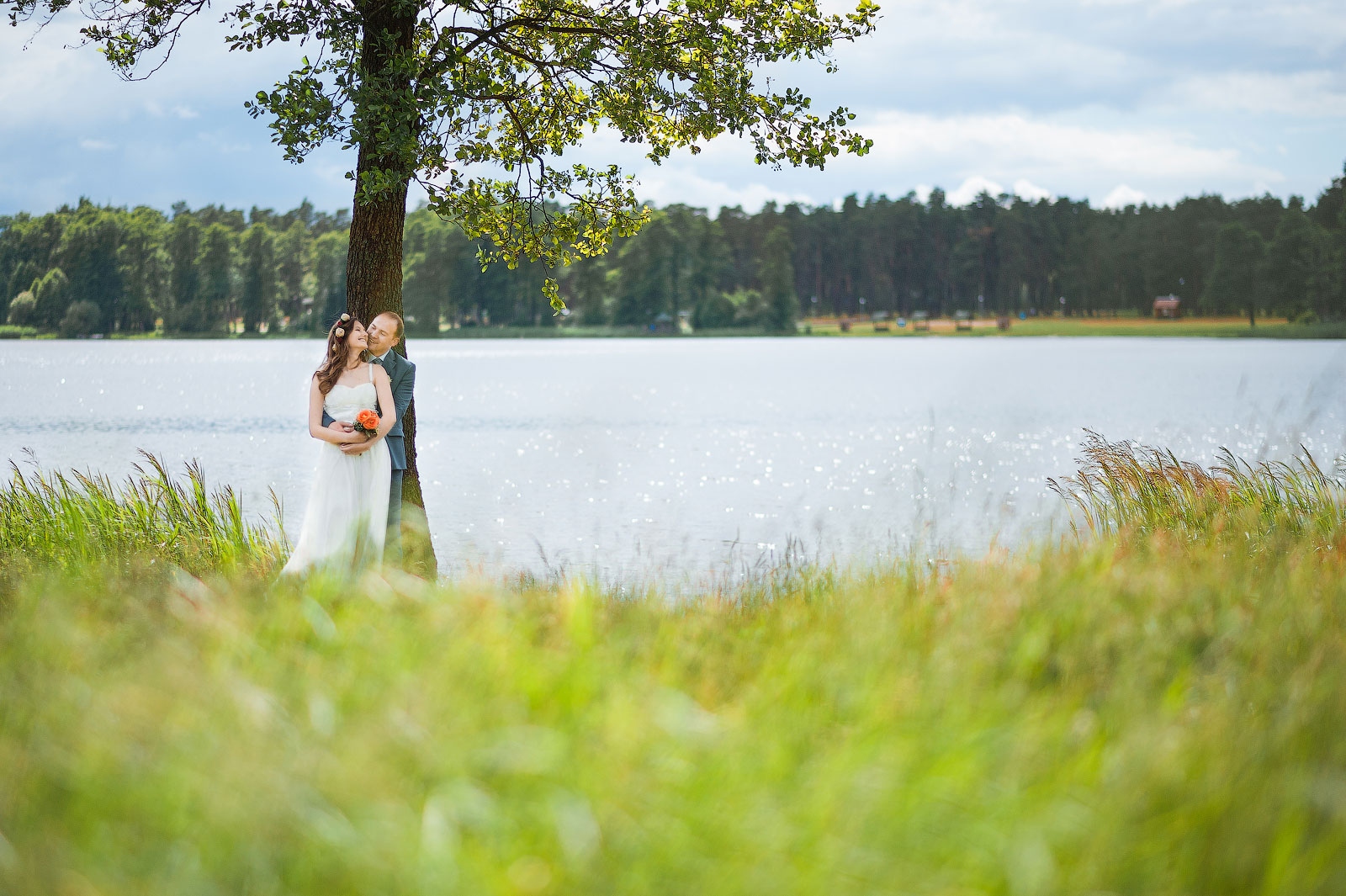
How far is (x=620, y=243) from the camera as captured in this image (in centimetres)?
13000

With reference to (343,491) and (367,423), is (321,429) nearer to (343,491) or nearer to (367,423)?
(367,423)

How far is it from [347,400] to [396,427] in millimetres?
582

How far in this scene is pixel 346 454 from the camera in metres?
8.52

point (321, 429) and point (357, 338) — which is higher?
point (357, 338)

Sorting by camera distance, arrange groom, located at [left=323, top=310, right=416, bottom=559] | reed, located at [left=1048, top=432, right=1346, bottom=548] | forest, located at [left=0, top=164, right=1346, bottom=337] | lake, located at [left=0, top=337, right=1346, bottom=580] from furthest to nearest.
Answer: forest, located at [left=0, top=164, right=1346, bottom=337] < lake, located at [left=0, top=337, right=1346, bottom=580] < reed, located at [left=1048, top=432, right=1346, bottom=548] < groom, located at [left=323, top=310, right=416, bottom=559]

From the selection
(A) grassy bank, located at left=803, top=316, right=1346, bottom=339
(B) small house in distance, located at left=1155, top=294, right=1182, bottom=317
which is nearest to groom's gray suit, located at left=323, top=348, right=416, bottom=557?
(A) grassy bank, located at left=803, top=316, right=1346, bottom=339

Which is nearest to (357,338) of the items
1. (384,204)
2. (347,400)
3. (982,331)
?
(347,400)

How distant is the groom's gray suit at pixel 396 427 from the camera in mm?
8906

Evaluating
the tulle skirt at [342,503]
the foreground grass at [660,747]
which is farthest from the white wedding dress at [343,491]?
the foreground grass at [660,747]

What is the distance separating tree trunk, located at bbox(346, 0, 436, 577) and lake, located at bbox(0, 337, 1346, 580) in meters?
2.79

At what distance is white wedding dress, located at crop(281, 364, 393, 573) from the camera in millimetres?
8430

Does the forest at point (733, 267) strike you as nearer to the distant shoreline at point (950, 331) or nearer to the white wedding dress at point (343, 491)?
the distant shoreline at point (950, 331)

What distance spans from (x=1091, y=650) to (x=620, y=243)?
128 metres

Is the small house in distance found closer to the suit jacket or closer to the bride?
the suit jacket
